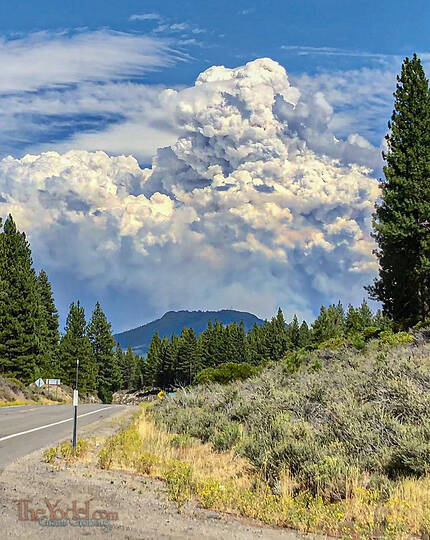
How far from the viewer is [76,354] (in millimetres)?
80938

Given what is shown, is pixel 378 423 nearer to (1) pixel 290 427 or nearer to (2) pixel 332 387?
(1) pixel 290 427

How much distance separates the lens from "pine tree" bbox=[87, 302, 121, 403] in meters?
94.1

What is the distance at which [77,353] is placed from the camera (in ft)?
266

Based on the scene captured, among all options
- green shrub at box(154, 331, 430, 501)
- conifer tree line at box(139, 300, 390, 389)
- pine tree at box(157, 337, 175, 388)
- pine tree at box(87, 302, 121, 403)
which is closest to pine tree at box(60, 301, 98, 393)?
pine tree at box(87, 302, 121, 403)

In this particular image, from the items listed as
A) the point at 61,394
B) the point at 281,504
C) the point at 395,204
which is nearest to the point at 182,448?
the point at 281,504

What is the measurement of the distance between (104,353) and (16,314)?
40399 millimetres

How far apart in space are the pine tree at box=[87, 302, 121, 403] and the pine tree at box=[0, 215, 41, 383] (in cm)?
3655

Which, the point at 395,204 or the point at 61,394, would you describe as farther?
the point at 61,394

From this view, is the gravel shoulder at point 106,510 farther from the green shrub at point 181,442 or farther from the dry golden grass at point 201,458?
the green shrub at point 181,442

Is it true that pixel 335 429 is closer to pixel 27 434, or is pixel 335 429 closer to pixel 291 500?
pixel 291 500

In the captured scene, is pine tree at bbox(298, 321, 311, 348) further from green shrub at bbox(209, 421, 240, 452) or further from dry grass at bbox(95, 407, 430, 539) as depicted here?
dry grass at bbox(95, 407, 430, 539)

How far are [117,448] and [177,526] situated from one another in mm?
6735

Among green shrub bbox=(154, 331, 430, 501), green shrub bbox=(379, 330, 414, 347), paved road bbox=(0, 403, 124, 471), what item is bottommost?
paved road bbox=(0, 403, 124, 471)

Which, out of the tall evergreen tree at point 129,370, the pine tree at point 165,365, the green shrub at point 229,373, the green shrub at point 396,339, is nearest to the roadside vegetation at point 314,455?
the green shrub at point 396,339
